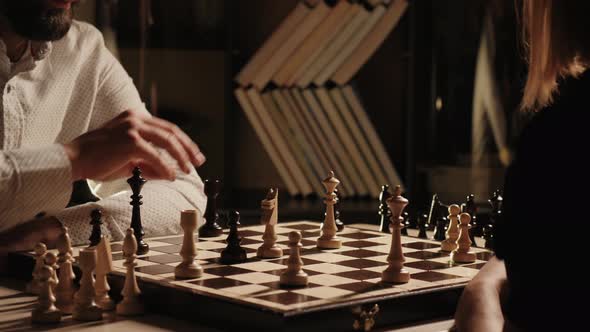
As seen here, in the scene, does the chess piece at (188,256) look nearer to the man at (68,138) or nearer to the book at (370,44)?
the man at (68,138)

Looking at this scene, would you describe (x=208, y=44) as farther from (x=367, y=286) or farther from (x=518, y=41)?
(x=367, y=286)

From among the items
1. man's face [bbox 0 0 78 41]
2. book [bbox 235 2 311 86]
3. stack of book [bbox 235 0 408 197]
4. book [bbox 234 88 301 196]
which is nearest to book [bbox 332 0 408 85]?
stack of book [bbox 235 0 408 197]

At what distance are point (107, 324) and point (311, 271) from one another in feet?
1.32

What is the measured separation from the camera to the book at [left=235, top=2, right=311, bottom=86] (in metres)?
3.94

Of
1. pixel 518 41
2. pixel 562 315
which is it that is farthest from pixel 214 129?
pixel 562 315

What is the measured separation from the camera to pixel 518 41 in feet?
11.7

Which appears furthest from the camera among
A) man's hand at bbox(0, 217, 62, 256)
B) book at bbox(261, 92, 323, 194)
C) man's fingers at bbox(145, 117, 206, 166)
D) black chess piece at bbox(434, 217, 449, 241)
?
book at bbox(261, 92, 323, 194)

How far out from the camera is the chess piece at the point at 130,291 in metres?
1.39

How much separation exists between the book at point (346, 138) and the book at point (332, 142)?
0.02 m

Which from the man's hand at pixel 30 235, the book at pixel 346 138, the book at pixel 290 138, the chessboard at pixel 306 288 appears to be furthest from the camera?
the book at pixel 290 138

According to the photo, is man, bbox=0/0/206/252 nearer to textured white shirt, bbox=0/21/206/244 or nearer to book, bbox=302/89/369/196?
textured white shirt, bbox=0/21/206/244

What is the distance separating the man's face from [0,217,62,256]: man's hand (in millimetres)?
512

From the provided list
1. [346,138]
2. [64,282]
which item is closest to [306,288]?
[64,282]

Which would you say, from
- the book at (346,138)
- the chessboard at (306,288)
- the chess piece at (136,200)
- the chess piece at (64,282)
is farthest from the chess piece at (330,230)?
the book at (346,138)
